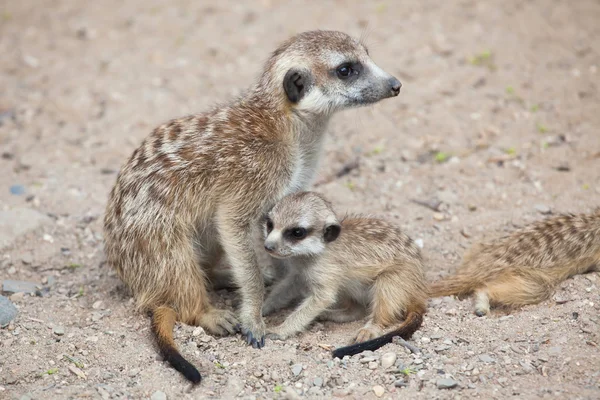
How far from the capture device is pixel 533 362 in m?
2.92

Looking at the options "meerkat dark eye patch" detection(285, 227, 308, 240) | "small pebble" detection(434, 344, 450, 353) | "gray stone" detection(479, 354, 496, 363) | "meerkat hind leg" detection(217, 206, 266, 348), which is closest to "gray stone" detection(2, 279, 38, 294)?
"meerkat hind leg" detection(217, 206, 266, 348)

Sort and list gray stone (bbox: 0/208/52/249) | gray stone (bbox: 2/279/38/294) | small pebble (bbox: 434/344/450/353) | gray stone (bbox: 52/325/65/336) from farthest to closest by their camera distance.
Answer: gray stone (bbox: 0/208/52/249) → gray stone (bbox: 2/279/38/294) → gray stone (bbox: 52/325/65/336) → small pebble (bbox: 434/344/450/353)

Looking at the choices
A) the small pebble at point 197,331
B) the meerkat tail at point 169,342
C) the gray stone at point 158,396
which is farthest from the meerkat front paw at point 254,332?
the gray stone at point 158,396

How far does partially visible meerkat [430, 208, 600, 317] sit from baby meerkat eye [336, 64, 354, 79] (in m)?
1.19

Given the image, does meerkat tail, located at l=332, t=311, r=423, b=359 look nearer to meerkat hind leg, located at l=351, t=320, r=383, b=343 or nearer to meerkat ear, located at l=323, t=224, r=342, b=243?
meerkat hind leg, located at l=351, t=320, r=383, b=343

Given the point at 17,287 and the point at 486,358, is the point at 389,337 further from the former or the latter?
the point at 17,287

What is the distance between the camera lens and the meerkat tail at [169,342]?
2912 mm

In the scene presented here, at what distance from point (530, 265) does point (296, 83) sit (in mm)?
1508

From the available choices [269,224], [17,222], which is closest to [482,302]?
[269,224]

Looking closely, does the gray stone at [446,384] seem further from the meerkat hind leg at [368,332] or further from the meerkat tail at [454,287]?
the meerkat tail at [454,287]

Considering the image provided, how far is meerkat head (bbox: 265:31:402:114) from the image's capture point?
11.5 ft

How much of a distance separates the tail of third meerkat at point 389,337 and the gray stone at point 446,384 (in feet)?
1.21

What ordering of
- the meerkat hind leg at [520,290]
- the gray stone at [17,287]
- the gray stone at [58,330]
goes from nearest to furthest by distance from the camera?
the gray stone at [58,330] → the meerkat hind leg at [520,290] → the gray stone at [17,287]

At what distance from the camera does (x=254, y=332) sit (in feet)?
11.0
